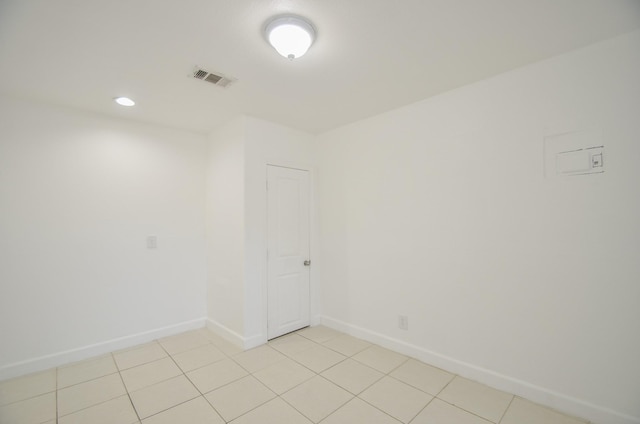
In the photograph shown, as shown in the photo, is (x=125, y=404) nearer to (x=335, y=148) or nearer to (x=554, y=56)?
(x=335, y=148)

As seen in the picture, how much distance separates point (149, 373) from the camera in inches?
96.9

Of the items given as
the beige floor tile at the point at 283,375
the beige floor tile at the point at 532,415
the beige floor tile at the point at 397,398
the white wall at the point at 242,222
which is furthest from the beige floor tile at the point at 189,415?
the beige floor tile at the point at 532,415

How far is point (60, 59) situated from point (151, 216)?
1.73m

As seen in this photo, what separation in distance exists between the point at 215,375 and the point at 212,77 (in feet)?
8.61

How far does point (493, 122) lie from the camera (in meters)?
2.27

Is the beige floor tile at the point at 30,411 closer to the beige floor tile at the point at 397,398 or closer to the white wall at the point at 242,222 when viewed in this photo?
the white wall at the point at 242,222

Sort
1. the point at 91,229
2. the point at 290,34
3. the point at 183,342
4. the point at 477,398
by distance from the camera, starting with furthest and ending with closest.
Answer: the point at 183,342 → the point at 91,229 → the point at 477,398 → the point at 290,34

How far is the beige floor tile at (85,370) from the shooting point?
92.9 inches

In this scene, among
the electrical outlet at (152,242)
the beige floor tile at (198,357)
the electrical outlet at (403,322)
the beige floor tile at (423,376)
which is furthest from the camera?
the electrical outlet at (152,242)

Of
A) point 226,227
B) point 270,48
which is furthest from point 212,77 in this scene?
point 226,227

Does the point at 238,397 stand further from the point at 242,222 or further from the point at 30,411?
the point at 242,222

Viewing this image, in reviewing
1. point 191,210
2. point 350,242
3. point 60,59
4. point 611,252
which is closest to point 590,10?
point 611,252

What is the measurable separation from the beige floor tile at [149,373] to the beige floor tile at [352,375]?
4.68ft

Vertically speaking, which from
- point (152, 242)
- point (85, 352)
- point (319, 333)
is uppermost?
point (152, 242)
